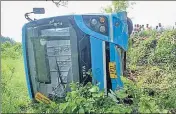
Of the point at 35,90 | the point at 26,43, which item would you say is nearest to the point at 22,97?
the point at 35,90

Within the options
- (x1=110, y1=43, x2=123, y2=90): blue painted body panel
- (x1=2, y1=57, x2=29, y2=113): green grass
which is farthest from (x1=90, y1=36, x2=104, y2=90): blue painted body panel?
(x1=2, y1=57, x2=29, y2=113): green grass

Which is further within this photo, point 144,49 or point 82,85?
point 144,49

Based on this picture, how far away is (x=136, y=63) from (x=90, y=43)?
4777mm

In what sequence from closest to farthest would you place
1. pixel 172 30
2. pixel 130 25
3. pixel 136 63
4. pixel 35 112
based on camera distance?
pixel 35 112 < pixel 130 25 < pixel 136 63 < pixel 172 30

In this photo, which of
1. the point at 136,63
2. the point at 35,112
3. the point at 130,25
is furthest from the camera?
the point at 136,63

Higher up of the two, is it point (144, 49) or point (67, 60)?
point (67, 60)

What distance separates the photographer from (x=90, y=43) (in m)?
5.79

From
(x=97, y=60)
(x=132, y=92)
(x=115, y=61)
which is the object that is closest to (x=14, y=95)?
(x=97, y=60)

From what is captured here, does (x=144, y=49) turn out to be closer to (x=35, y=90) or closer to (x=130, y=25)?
(x=130, y=25)

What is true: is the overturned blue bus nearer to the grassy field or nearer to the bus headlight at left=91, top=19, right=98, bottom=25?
the bus headlight at left=91, top=19, right=98, bottom=25

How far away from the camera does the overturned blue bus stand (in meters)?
5.80

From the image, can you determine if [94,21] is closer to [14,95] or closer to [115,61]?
[115,61]

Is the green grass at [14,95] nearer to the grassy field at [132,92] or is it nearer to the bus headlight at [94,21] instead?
the grassy field at [132,92]

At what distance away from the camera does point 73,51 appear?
5.89 metres
